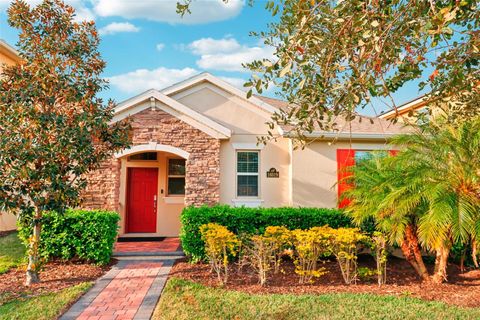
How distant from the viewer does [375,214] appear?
7566mm

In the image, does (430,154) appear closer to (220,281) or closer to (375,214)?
(375,214)

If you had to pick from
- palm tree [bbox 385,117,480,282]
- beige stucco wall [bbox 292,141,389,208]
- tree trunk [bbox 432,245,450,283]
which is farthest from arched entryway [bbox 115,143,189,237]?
tree trunk [bbox 432,245,450,283]

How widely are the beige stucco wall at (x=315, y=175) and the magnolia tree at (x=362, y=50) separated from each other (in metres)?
6.88

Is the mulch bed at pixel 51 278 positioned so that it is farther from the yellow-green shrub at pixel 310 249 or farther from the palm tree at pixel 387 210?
the palm tree at pixel 387 210

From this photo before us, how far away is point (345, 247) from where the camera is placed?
7316 mm

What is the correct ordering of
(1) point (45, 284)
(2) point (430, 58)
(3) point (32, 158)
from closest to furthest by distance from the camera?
1. (2) point (430, 58)
2. (3) point (32, 158)
3. (1) point (45, 284)

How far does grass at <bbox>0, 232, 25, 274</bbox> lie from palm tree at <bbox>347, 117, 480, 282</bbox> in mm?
8659

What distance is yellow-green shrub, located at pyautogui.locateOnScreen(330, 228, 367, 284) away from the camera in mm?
7156

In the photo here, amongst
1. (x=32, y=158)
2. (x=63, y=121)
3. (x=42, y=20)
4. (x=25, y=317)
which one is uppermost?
(x=42, y=20)

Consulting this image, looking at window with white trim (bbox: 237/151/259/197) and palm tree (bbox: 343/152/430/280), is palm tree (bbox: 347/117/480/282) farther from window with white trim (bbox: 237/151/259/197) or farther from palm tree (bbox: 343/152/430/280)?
window with white trim (bbox: 237/151/259/197)

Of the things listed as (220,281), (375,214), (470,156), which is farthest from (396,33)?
(220,281)

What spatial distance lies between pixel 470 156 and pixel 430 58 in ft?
10.9

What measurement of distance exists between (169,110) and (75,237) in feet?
15.4

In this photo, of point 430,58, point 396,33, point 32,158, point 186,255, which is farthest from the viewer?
point 186,255
